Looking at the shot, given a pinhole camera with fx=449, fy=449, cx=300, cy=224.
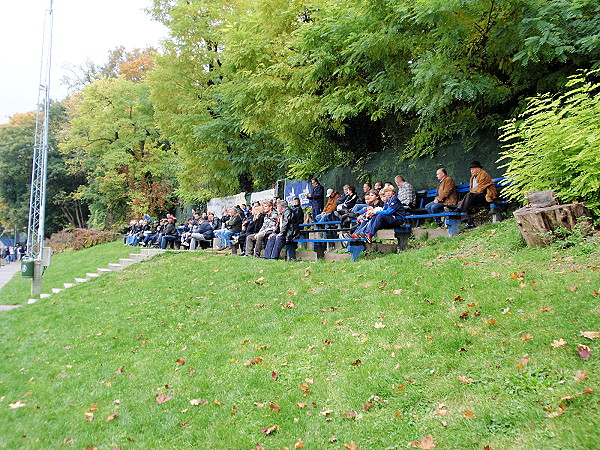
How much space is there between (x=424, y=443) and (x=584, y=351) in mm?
1482

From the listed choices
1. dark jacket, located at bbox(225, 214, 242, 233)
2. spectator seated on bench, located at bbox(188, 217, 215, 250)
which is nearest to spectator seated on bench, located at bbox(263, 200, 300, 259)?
dark jacket, located at bbox(225, 214, 242, 233)

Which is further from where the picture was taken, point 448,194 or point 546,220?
point 448,194

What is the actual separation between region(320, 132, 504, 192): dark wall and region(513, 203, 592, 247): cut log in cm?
341

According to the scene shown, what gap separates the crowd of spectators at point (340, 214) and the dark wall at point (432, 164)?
0.56 metres

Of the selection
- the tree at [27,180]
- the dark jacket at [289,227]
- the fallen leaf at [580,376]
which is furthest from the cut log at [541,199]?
the tree at [27,180]

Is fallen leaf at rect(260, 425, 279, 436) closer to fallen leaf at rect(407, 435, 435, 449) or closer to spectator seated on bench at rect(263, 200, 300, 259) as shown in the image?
fallen leaf at rect(407, 435, 435, 449)

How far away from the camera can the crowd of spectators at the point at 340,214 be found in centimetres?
878

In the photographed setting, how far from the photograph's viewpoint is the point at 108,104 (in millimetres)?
30891

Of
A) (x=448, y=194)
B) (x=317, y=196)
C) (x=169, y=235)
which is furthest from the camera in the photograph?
(x=169, y=235)

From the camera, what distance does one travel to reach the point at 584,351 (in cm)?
341

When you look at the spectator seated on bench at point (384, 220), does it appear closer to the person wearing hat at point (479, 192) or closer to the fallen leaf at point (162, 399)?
the person wearing hat at point (479, 192)

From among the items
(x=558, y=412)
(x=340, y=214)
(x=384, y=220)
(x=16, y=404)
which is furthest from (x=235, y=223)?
(x=558, y=412)

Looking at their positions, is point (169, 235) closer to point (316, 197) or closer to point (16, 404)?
point (316, 197)

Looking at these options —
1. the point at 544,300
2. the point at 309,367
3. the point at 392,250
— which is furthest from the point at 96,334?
the point at 544,300
